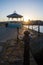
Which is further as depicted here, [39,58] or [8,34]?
[8,34]

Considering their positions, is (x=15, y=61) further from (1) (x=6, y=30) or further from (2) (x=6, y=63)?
(1) (x=6, y=30)

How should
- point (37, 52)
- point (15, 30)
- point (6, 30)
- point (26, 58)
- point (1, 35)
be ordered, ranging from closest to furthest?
point (26, 58) → point (37, 52) → point (1, 35) → point (6, 30) → point (15, 30)

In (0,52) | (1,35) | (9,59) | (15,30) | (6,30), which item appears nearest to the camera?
(9,59)

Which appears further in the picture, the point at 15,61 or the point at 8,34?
the point at 8,34

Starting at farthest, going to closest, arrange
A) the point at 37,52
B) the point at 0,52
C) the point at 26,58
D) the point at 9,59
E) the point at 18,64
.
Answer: the point at 37,52, the point at 0,52, the point at 9,59, the point at 18,64, the point at 26,58

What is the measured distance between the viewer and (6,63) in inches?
259

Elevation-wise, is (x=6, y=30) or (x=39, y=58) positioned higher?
(x=6, y=30)

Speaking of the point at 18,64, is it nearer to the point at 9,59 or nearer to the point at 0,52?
the point at 9,59

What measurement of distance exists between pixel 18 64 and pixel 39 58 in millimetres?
2185

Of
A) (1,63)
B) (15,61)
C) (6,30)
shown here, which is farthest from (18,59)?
(6,30)

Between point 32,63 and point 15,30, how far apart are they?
29.8 ft

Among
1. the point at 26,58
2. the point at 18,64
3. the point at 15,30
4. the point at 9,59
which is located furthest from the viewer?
the point at 15,30

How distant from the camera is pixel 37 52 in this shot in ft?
30.8

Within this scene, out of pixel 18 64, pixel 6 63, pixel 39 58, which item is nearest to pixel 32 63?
pixel 18 64
